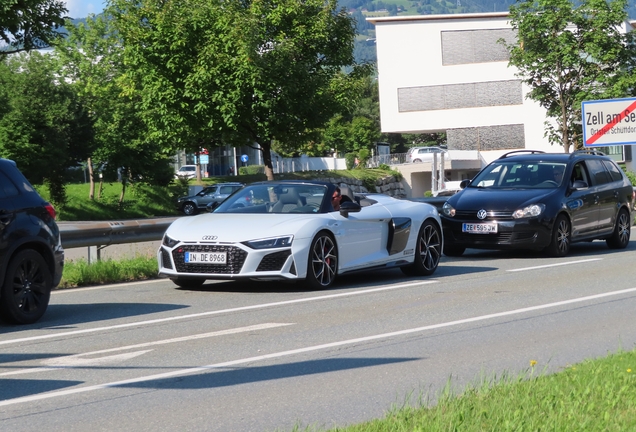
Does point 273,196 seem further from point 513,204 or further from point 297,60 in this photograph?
point 297,60

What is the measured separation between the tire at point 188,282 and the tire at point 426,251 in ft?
10.4

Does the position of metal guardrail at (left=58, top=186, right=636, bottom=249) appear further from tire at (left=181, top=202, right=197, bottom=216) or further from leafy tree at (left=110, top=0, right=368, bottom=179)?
tire at (left=181, top=202, right=197, bottom=216)

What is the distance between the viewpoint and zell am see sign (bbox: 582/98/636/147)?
3319 cm

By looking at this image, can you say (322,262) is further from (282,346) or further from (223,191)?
(223,191)

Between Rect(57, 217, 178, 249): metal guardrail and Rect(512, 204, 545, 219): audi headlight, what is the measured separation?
5.58 metres

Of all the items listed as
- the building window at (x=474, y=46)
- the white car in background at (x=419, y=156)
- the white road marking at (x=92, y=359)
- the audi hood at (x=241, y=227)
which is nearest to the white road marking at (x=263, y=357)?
the white road marking at (x=92, y=359)

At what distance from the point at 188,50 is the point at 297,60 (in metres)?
3.85

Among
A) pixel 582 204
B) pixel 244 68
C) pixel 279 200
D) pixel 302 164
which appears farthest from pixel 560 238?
pixel 302 164

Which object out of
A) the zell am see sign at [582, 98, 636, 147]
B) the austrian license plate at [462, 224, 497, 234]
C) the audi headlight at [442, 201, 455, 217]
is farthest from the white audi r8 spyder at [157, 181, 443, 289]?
the zell am see sign at [582, 98, 636, 147]

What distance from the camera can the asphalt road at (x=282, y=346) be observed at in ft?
19.9

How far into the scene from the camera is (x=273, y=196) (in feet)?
43.5

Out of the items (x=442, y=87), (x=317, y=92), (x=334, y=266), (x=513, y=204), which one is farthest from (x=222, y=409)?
(x=442, y=87)

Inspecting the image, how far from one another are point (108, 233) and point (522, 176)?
747 centimetres

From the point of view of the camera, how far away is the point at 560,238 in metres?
17.3
